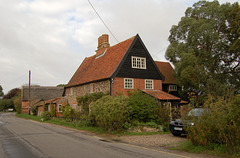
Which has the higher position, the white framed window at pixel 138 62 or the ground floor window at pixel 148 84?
the white framed window at pixel 138 62

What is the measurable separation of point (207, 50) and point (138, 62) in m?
8.90

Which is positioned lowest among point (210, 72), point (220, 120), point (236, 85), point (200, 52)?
point (220, 120)

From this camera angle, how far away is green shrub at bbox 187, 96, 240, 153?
7.79 meters

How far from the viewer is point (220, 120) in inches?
329

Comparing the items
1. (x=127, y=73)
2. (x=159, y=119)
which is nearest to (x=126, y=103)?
(x=159, y=119)

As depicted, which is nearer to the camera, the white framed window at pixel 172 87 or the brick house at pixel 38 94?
the white framed window at pixel 172 87

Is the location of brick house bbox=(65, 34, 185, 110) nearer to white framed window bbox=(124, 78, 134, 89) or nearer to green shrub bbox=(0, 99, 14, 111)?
white framed window bbox=(124, 78, 134, 89)

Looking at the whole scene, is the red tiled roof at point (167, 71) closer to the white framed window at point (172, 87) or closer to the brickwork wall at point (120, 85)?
the white framed window at point (172, 87)

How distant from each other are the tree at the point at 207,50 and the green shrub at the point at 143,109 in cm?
759

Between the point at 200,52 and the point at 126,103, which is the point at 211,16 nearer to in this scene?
the point at 200,52

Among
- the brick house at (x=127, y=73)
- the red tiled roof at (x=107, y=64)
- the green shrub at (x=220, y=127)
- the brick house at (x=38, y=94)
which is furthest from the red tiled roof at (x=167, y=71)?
the brick house at (x=38, y=94)

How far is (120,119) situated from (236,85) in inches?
656

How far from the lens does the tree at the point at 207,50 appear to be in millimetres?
23094

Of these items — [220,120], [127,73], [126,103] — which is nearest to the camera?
[220,120]
